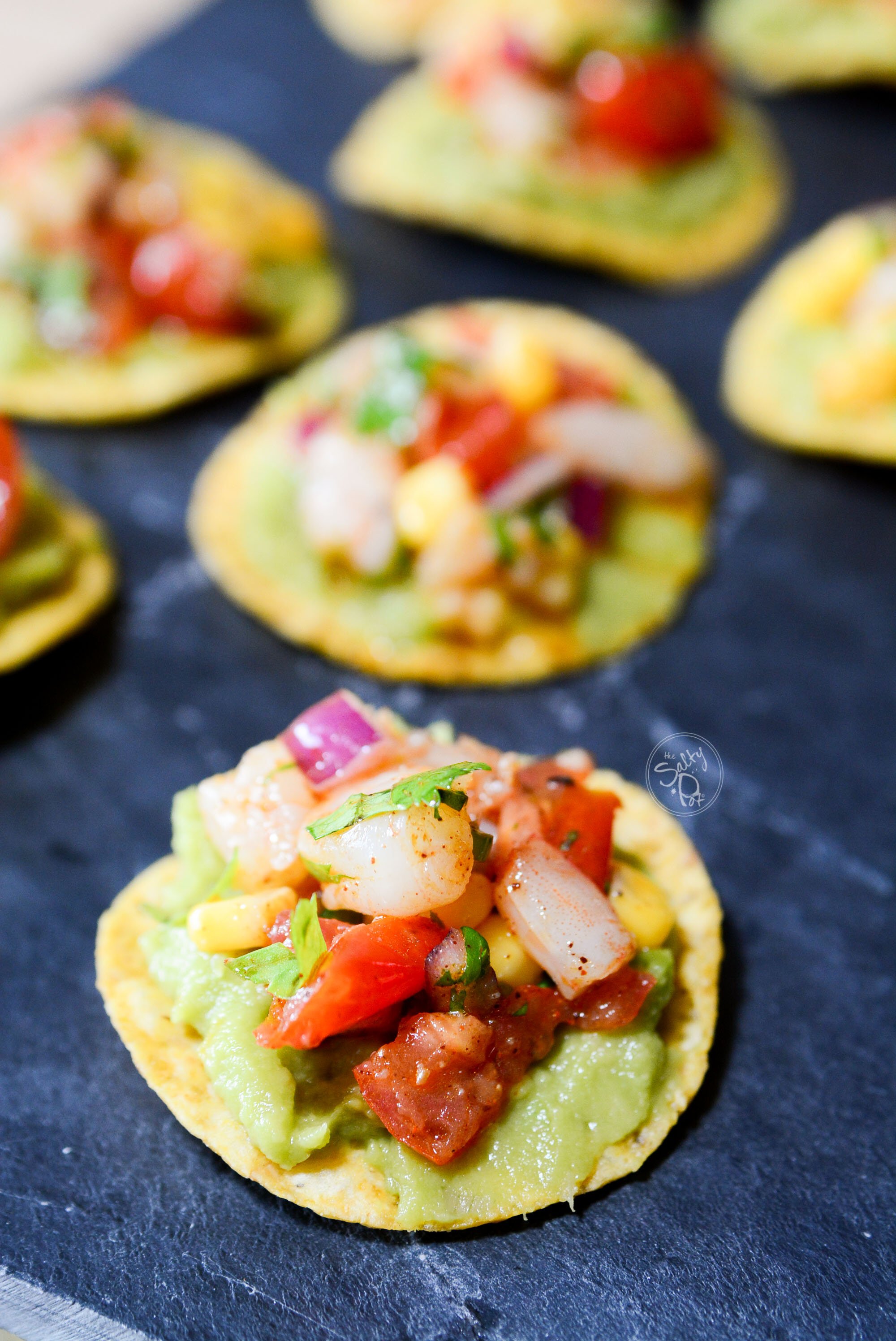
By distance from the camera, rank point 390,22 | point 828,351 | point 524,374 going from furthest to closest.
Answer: point 390,22 → point 828,351 → point 524,374

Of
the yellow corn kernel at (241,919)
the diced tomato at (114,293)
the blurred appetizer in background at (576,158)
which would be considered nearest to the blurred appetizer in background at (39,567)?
the diced tomato at (114,293)

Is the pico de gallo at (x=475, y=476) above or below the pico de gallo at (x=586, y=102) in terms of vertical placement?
below

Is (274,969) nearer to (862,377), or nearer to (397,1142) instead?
(397,1142)

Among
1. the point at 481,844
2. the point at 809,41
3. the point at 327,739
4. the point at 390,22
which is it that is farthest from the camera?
the point at 390,22

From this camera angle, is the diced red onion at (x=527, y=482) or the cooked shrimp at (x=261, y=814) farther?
the diced red onion at (x=527, y=482)

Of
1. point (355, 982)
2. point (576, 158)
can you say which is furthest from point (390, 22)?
point (355, 982)

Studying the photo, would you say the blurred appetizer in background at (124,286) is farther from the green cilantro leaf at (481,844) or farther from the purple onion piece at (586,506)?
the green cilantro leaf at (481,844)

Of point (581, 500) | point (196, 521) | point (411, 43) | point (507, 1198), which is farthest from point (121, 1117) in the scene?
point (411, 43)
